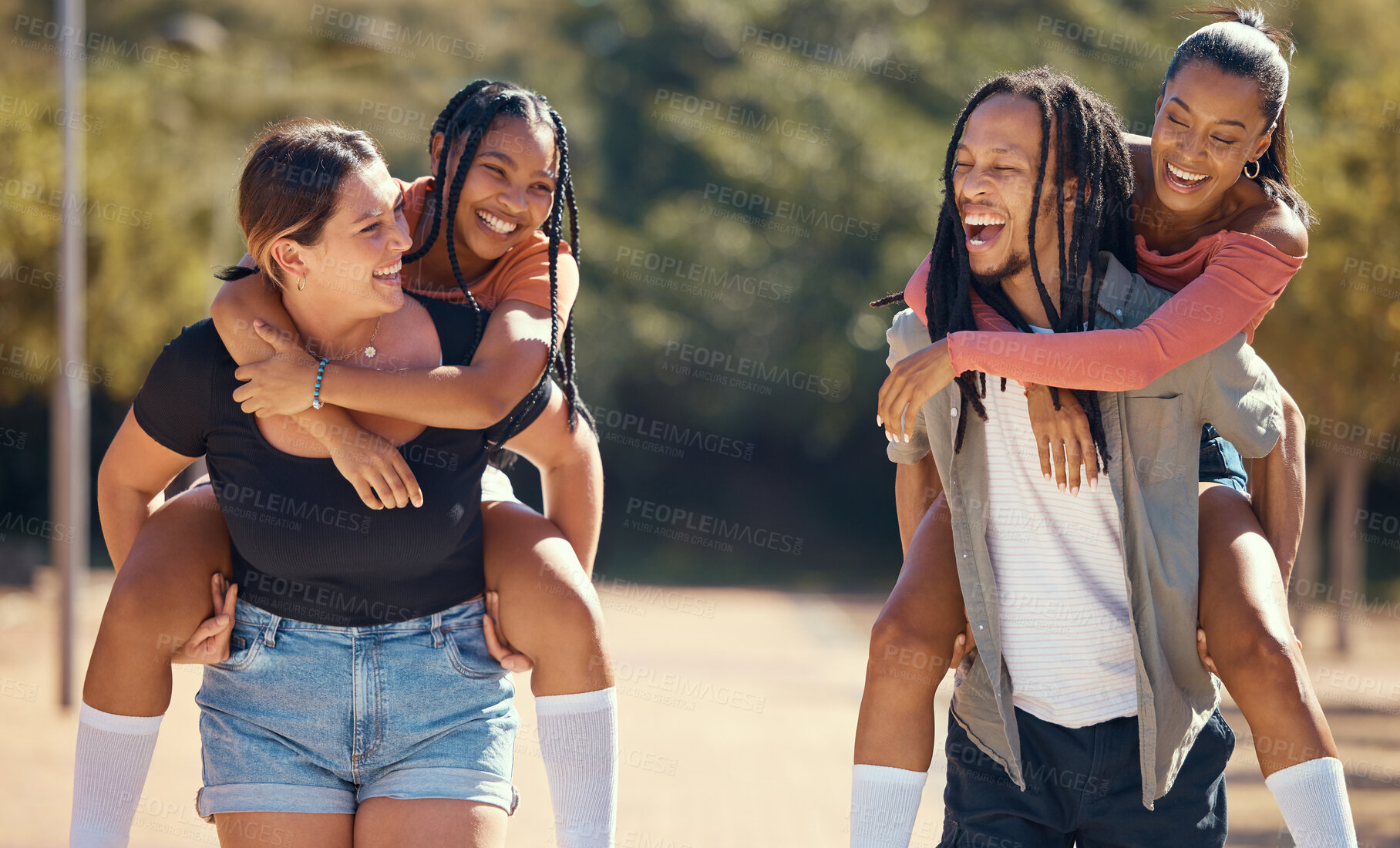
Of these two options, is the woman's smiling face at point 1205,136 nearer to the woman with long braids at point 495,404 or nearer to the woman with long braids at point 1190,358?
the woman with long braids at point 1190,358

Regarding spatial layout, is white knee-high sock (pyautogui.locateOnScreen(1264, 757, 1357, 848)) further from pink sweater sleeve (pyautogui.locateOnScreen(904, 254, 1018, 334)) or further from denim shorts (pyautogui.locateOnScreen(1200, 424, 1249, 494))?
pink sweater sleeve (pyautogui.locateOnScreen(904, 254, 1018, 334))

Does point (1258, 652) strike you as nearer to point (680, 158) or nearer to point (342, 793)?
point (342, 793)

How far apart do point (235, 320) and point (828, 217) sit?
17277 millimetres

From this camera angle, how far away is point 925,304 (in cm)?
252

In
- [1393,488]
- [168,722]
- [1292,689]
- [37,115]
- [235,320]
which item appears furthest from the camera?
[1393,488]

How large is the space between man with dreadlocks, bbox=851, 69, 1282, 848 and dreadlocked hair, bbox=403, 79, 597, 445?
0.74m

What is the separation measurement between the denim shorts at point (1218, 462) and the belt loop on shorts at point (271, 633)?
177cm

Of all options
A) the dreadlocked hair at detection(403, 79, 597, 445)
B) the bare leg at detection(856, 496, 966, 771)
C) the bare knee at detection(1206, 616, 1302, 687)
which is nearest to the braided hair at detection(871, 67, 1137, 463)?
the bare leg at detection(856, 496, 966, 771)

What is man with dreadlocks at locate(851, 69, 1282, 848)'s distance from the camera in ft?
7.50

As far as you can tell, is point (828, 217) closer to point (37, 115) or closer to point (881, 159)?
point (881, 159)

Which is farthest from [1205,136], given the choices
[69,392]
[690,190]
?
[690,190]

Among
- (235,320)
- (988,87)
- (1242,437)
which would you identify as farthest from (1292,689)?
(235,320)

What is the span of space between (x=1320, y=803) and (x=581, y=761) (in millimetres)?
1323

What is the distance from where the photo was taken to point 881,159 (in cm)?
1858
